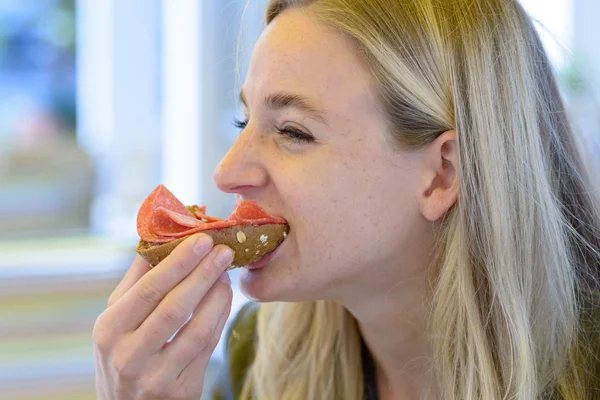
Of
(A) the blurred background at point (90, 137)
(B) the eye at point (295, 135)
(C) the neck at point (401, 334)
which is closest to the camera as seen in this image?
(B) the eye at point (295, 135)

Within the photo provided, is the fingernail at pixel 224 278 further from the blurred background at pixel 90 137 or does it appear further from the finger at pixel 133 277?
the blurred background at pixel 90 137

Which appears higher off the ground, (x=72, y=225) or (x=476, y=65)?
(x=476, y=65)

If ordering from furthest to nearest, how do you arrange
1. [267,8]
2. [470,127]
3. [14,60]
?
[14,60]
[267,8]
[470,127]

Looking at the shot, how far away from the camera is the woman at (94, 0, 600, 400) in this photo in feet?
4.23

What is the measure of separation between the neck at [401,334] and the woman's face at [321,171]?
0.09m

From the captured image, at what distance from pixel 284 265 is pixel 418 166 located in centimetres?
29

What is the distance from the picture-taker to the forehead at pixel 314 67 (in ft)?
4.30

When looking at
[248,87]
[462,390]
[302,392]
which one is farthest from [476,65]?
[302,392]

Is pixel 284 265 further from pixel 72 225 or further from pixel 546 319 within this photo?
pixel 72 225

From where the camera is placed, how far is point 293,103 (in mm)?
1320

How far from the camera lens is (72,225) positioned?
2980mm

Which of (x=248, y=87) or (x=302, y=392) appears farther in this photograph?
(x=302, y=392)

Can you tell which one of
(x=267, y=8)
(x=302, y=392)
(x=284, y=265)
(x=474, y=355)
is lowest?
(x=302, y=392)

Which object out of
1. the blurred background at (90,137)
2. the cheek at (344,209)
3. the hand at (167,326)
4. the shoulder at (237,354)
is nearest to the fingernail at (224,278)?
the hand at (167,326)
